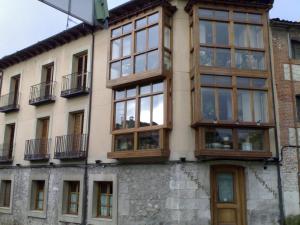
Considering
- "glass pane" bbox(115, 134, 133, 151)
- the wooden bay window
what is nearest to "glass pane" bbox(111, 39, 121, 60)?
the wooden bay window

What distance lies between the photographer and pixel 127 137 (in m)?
11.6

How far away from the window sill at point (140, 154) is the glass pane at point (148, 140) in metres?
0.22

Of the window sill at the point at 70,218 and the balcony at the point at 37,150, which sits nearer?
the window sill at the point at 70,218

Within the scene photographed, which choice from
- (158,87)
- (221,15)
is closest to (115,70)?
(158,87)

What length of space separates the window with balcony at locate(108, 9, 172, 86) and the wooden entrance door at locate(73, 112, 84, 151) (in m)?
2.76

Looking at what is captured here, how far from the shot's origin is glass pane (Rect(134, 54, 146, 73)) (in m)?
11.6

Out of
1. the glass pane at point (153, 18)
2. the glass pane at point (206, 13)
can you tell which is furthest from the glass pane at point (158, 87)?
the glass pane at point (206, 13)

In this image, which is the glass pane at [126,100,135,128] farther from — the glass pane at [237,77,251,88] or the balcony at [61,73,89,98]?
the glass pane at [237,77,251,88]

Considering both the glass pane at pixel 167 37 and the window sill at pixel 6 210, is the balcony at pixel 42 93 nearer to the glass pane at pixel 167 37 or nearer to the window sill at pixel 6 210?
the window sill at pixel 6 210

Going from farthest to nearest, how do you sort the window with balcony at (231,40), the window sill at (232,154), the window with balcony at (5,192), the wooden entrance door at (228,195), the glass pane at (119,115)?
the window with balcony at (5,192) < the glass pane at (119,115) < the window with balcony at (231,40) < the wooden entrance door at (228,195) < the window sill at (232,154)

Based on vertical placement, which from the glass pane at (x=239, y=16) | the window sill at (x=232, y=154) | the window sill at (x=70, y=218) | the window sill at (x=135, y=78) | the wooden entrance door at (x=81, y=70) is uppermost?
the glass pane at (x=239, y=16)

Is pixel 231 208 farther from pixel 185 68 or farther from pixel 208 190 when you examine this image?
pixel 185 68

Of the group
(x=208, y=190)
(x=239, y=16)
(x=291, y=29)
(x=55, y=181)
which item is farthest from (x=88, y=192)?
(x=291, y=29)

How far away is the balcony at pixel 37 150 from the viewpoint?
581 inches
